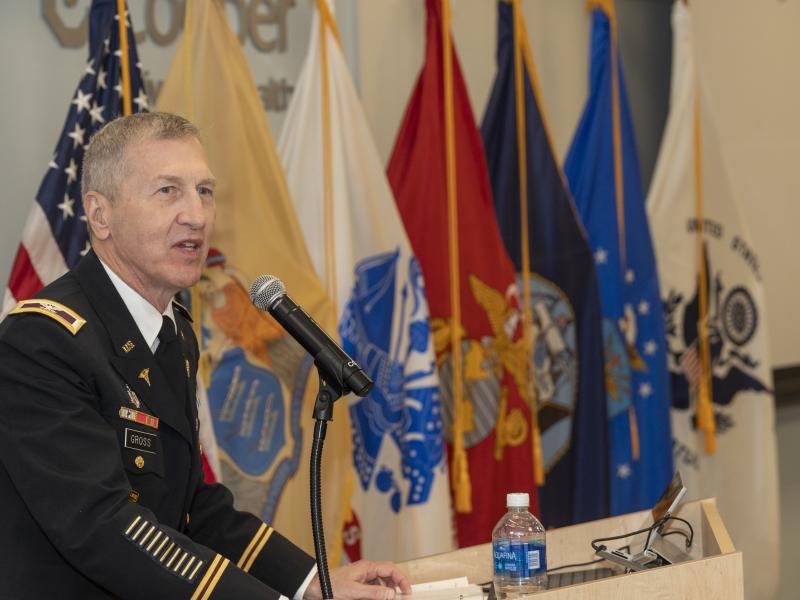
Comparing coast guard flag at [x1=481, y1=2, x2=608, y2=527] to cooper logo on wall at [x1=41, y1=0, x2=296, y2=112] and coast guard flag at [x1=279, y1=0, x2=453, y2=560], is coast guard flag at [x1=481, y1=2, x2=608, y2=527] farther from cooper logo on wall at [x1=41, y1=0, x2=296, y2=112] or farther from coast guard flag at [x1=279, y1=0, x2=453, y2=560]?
cooper logo on wall at [x1=41, y1=0, x2=296, y2=112]

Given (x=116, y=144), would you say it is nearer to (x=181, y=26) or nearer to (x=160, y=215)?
(x=160, y=215)

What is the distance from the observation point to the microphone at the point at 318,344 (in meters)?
1.52

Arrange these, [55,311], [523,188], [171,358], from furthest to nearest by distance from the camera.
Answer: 1. [523,188]
2. [171,358]
3. [55,311]

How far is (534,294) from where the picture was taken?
12.2 ft

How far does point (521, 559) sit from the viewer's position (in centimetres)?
171

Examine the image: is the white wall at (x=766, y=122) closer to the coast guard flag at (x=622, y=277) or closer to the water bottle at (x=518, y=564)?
the coast guard flag at (x=622, y=277)

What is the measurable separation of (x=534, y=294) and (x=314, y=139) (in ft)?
3.17

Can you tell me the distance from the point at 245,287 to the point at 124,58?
0.68m

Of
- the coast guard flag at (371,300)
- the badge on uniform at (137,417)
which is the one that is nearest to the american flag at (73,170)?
the coast guard flag at (371,300)

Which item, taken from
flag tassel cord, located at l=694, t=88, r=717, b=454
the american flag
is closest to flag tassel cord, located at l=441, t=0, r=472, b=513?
the american flag

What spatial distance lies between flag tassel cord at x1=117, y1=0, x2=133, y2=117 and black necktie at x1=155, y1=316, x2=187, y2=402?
3.50ft

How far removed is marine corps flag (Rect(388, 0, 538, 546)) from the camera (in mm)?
3445

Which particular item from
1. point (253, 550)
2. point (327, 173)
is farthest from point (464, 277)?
point (253, 550)

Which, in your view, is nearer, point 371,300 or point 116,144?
point 116,144
